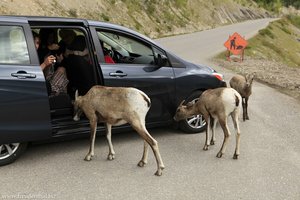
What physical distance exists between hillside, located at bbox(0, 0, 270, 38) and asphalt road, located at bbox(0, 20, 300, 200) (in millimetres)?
16908

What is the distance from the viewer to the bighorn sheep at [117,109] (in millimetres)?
5004

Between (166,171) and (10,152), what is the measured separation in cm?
219

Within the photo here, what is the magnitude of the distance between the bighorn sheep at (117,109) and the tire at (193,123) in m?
1.52

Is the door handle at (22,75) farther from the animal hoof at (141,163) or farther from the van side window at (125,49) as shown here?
the animal hoof at (141,163)

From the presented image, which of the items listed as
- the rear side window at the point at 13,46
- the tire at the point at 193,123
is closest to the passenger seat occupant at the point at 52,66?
the rear side window at the point at 13,46

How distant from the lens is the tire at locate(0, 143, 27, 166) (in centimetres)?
511

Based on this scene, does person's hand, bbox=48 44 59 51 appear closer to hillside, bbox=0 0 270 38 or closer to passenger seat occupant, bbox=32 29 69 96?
passenger seat occupant, bbox=32 29 69 96

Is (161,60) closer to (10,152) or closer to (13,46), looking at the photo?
(13,46)

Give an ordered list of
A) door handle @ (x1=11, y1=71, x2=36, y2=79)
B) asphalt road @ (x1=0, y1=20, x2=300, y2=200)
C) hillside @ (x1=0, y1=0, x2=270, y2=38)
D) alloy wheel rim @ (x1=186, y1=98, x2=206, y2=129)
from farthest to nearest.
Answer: hillside @ (x1=0, y1=0, x2=270, y2=38), alloy wheel rim @ (x1=186, y1=98, x2=206, y2=129), door handle @ (x1=11, y1=71, x2=36, y2=79), asphalt road @ (x1=0, y1=20, x2=300, y2=200)

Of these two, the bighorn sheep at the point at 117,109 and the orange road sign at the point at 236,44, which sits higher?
the bighorn sheep at the point at 117,109

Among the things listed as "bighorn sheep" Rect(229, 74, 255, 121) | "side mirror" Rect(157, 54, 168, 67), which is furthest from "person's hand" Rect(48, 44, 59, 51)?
"bighorn sheep" Rect(229, 74, 255, 121)

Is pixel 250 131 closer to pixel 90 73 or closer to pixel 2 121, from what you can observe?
pixel 90 73

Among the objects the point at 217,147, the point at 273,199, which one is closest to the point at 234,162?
the point at 217,147

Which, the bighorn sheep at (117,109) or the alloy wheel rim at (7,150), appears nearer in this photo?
the bighorn sheep at (117,109)
